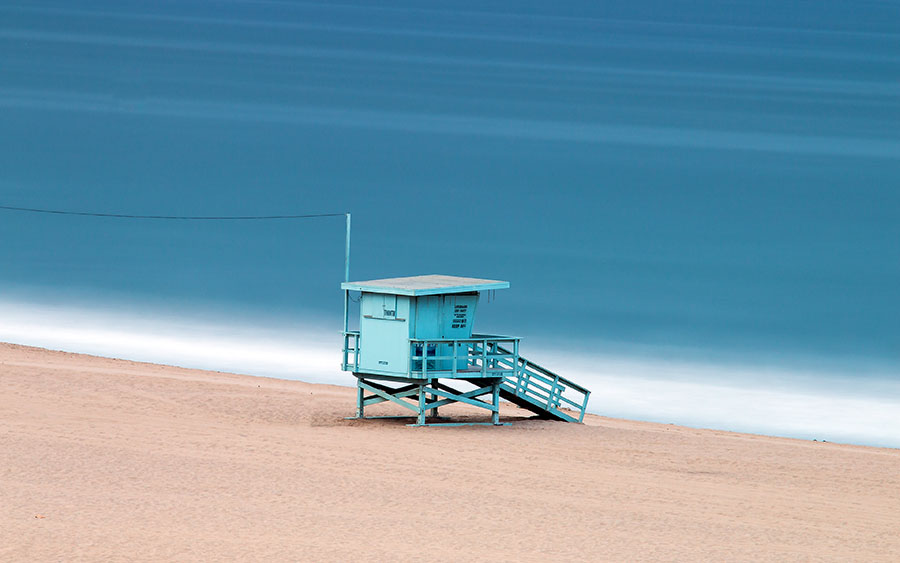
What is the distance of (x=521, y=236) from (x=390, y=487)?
1856 inches

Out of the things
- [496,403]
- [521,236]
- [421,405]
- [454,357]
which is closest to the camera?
[454,357]

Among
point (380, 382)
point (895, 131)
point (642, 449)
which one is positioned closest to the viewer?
point (642, 449)

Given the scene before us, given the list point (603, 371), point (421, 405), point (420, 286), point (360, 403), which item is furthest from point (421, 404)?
point (603, 371)

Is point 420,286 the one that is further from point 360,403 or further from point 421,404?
point 360,403

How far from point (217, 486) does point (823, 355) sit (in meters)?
25.6

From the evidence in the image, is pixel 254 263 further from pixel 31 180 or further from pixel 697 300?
pixel 31 180

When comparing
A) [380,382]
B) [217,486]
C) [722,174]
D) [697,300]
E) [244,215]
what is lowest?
[217,486]

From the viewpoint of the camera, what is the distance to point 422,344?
23.7 m

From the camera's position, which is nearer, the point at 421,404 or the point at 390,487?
the point at 390,487

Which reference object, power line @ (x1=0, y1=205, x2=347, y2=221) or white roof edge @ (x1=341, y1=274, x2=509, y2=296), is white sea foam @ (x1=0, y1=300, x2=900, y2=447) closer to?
white roof edge @ (x1=341, y1=274, x2=509, y2=296)

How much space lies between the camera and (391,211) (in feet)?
237

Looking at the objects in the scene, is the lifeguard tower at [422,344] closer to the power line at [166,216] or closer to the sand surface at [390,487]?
the sand surface at [390,487]

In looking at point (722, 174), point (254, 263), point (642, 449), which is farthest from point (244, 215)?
point (642, 449)

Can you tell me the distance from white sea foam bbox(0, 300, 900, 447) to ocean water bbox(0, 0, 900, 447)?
13 cm
